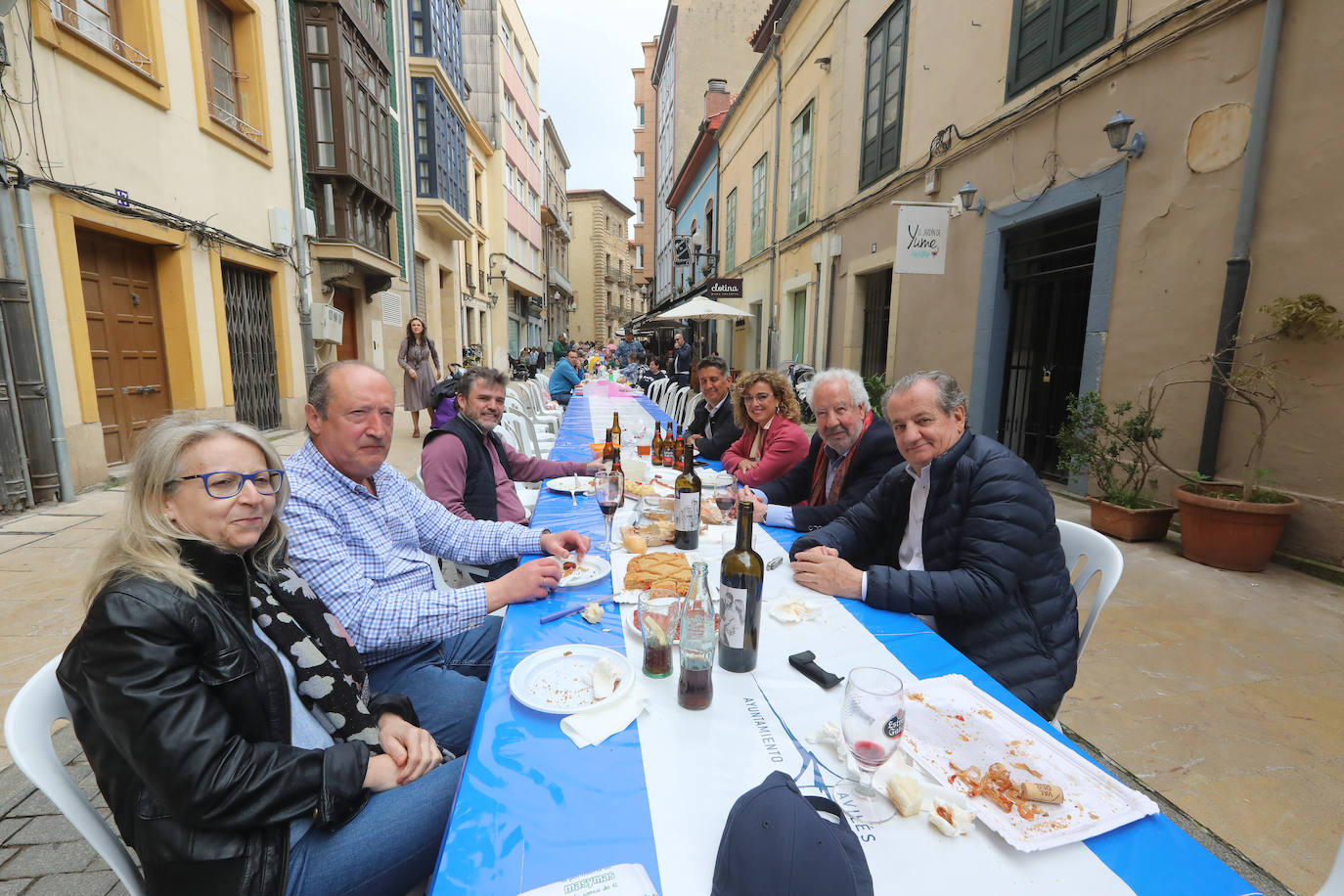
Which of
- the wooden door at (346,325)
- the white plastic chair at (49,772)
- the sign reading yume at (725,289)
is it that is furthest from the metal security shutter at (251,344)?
the sign reading yume at (725,289)

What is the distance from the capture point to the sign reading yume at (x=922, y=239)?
717 centimetres

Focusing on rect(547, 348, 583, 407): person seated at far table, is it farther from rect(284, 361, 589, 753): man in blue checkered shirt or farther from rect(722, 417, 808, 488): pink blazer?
rect(284, 361, 589, 753): man in blue checkered shirt

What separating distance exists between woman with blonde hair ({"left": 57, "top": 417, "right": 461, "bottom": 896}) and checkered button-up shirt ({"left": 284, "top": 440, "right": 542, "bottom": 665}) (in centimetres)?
26

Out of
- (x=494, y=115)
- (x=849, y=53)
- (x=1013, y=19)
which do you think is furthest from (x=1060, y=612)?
(x=494, y=115)

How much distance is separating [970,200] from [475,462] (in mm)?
6541

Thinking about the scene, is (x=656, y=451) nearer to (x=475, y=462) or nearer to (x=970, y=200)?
(x=475, y=462)

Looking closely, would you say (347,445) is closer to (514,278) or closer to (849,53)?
(849,53)

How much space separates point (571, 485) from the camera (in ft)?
10.9

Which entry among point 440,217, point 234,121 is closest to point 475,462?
point 234,121

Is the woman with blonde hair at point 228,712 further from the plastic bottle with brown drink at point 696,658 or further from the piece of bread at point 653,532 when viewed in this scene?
the piece of bread at point 653,532

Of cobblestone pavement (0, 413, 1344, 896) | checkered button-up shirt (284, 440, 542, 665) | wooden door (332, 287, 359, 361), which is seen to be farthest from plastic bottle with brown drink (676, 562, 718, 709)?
wooden door (332, 287, 359, 361)

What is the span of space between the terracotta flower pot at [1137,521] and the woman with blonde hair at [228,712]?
5.15 m

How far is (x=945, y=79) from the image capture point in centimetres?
750

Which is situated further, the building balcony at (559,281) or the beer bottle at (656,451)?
the building balcony at (559,281)
